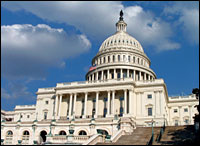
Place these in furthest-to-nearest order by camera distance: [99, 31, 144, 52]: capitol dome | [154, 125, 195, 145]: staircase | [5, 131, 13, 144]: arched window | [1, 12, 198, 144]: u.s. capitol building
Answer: [99, 31, 144, 52]: capitol dome → [5, 131, 13, 144]: arched window → [1, 12, 198, 144]: u.s. capitol building → [154, 125, 195, 145]: staircase

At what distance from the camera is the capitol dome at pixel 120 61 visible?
89562mm

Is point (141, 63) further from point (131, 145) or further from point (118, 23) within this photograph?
point (131, 145)

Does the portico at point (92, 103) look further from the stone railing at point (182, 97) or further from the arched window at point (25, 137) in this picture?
the stone railing at point (182, 97)

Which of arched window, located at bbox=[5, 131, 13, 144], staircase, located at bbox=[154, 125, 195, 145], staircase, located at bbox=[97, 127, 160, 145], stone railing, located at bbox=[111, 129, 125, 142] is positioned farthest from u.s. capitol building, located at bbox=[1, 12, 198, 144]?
staircase, located at bbox=[154, 125, 195, 145]

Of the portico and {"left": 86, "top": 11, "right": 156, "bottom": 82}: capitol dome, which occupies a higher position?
{"left": 86, "top": 11, "right": 156, "bottom": 82}: capitol dome

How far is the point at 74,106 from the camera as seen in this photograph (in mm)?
73812

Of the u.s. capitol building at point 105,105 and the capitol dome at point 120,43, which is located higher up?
the capitol dome at point 120,43

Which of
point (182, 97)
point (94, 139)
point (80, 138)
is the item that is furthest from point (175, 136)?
point (182, 97)

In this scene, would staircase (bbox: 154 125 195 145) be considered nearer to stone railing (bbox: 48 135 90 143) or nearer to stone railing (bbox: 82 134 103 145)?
stone railing (bbox: 82 134 103 145)

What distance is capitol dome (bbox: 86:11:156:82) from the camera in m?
89.6

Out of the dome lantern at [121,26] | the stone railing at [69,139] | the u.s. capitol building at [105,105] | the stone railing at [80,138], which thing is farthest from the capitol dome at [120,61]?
the stone railing at [80,138]

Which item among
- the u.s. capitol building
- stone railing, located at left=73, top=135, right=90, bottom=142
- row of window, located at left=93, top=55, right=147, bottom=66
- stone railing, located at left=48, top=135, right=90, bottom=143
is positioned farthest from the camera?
row of window, located at left=93, top=55, right=147, bottom=66

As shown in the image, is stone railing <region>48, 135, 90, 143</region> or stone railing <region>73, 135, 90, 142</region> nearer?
stone railing <region>48, 135, 90, 143</region>

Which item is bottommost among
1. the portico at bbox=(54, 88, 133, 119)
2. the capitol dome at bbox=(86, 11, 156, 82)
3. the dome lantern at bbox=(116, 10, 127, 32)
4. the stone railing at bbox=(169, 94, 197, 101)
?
the portico at bbox=(54, 88, 133, 119)
